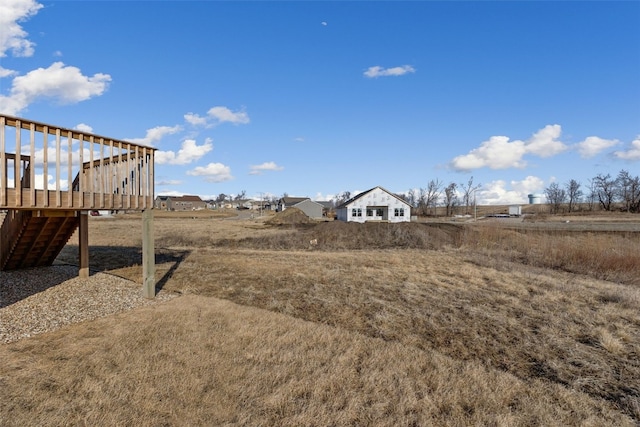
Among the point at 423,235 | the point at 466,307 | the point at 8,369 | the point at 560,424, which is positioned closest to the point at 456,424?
the point at 560,424

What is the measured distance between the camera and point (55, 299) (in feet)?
23.7

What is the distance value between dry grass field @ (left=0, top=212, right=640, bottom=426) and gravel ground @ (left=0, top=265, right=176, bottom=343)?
18.0 inches

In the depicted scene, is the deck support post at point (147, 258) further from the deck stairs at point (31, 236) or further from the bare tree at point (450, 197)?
the bare tree at point (450, 197)

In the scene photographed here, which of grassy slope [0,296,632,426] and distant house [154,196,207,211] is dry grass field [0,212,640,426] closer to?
grassy slope [0,296,632,426]

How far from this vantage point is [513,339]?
18.3ft

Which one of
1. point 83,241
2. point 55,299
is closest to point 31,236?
point 83,241

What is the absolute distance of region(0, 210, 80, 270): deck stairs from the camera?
25.8ft

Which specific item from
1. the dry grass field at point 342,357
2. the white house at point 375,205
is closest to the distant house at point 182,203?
the white house at point 375,205

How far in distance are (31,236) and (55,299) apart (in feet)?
7.61

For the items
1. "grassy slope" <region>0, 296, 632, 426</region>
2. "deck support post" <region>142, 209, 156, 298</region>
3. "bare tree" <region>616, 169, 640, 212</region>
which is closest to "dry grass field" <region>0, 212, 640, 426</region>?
"grassy slope" <region>0, 296, 632, 426</region>

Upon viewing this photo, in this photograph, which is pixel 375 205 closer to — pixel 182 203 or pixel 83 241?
pixel 83 241

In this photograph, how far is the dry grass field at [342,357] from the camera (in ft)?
11.5

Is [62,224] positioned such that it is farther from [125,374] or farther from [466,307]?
[466,307]

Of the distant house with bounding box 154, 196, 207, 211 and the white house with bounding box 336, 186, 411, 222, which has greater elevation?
the distant house with bounding box 154, 196, 207, 211
